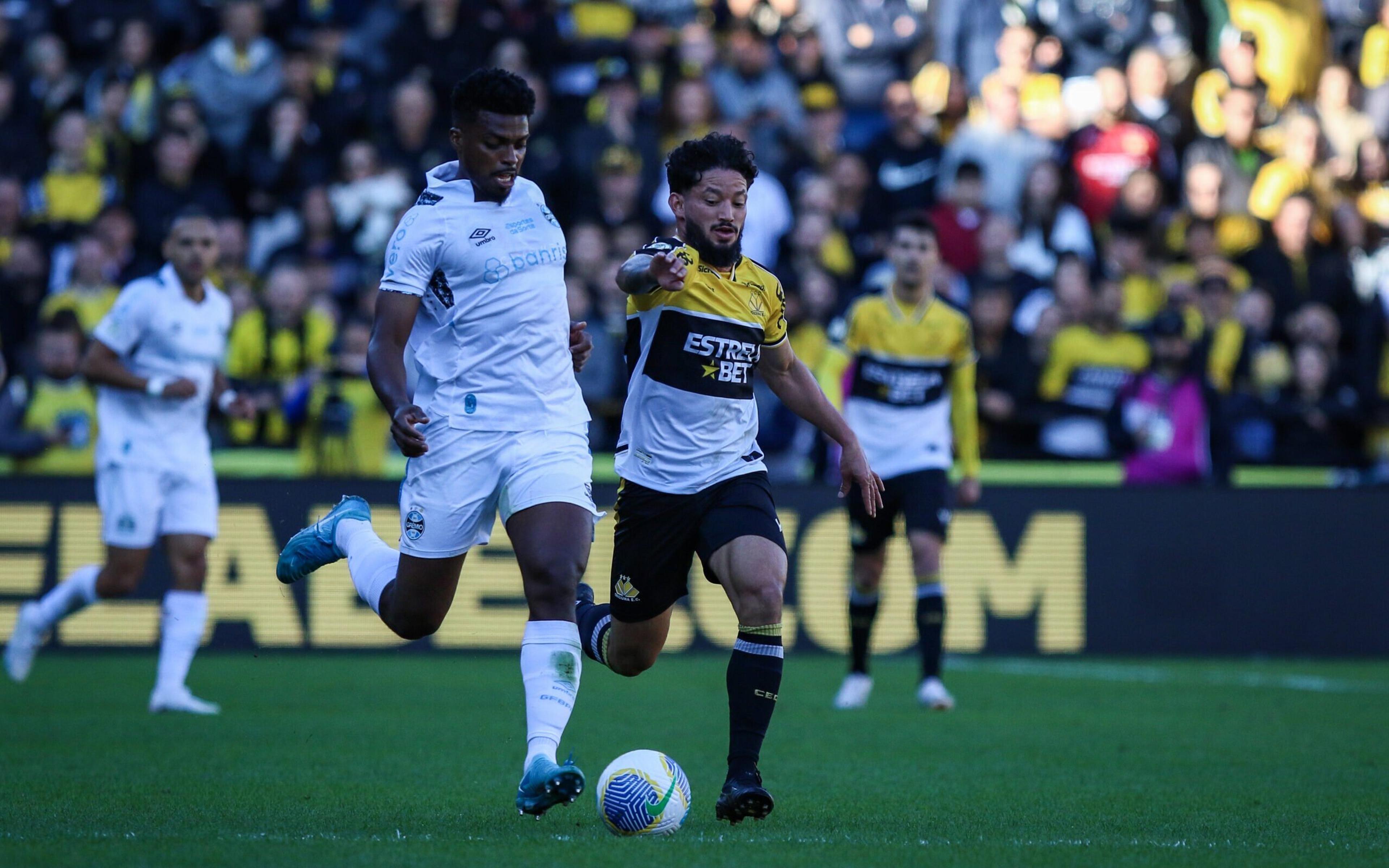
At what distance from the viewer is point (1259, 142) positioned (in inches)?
753

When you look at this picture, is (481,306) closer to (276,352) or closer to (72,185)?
(276,352)

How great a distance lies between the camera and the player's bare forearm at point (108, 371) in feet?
33.6

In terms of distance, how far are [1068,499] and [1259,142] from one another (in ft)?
21.1

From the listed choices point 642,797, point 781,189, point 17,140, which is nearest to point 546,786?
point 642,797

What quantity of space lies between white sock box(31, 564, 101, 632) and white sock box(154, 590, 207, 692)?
0.68 meters

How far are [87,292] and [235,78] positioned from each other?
300 cm

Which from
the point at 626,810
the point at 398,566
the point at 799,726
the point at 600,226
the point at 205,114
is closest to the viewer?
the point at 626,810

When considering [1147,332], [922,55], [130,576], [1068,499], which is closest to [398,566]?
[130,576]

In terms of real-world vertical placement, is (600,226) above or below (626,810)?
above

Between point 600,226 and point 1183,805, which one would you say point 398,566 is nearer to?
point 1183,805

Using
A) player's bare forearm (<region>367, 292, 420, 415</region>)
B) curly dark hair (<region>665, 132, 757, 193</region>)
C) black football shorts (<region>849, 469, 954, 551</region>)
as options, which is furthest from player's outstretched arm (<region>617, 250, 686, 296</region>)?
black football shorts (<region>849, 469, 954, 551</region>)

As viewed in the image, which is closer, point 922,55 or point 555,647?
point 555,647

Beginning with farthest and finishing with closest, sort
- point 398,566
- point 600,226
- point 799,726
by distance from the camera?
point 600,226
point 799,726
point 398,566

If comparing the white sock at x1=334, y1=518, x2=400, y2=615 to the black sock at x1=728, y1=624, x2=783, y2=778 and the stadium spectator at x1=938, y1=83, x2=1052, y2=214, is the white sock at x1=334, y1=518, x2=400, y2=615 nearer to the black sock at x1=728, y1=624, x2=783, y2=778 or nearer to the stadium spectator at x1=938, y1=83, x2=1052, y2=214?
the black sock at x1=728, y1=624, x2=783, y2=778
